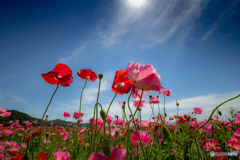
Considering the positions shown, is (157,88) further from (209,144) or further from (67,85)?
(209,144)

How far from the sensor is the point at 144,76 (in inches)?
34.9

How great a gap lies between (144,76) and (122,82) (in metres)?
0.20

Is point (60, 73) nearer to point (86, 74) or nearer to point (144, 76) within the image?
point (86, 74)

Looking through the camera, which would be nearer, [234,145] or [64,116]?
[234,145]

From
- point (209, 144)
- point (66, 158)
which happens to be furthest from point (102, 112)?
point (209, 144)

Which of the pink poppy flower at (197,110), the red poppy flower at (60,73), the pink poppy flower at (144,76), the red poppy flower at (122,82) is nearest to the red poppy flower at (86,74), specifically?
the red poppy flower at (60,73)

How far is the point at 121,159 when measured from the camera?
1.59 ft

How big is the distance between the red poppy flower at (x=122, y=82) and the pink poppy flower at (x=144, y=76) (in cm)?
9

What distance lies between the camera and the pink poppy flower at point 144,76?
85 centimetres

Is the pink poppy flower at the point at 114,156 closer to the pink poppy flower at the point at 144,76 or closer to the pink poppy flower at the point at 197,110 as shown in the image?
the pink poppy flower at the point at 144,76

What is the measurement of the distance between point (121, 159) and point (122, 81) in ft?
1.91

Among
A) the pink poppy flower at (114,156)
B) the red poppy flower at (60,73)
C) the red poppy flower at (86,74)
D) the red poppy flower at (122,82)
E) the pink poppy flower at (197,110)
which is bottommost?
the pink poppy flower at (114,156)

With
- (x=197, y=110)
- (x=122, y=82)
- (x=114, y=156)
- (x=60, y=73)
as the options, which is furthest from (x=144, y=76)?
(x=197, y=110)

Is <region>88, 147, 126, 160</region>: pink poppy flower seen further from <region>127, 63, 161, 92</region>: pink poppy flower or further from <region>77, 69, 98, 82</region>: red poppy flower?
<region>77, 69, 98, 82</region>: red poppy flower
